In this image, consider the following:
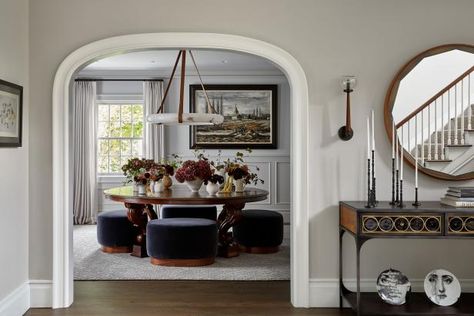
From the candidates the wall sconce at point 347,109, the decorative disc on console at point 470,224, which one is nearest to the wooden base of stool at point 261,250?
the wall sconce at point 347,109

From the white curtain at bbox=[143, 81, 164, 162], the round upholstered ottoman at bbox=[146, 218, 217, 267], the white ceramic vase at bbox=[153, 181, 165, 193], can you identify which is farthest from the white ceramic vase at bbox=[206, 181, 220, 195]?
the white curtain at bbox=[143, 81, 164, 162]

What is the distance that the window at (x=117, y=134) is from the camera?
882 centimetres

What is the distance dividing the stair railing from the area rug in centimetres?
183

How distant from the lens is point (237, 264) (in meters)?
5.64

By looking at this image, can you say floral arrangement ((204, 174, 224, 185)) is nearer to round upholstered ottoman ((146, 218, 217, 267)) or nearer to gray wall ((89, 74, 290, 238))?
round upholstered ottoman ((146, 218, 217, 267))

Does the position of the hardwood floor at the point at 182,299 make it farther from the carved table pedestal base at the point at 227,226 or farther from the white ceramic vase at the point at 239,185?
the white ceramic vase at the point at 239,185

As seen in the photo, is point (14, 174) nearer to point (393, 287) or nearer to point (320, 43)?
point (320, 43)

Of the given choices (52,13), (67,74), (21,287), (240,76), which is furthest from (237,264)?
(240,76)

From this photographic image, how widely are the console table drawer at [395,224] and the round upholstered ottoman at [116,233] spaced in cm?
348

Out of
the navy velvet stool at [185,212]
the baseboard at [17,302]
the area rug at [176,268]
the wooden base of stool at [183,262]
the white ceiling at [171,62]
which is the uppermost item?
the white ceiling at [171,62]

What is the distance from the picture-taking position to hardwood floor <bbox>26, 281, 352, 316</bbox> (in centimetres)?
395

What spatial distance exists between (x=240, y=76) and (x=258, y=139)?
1.08 meters

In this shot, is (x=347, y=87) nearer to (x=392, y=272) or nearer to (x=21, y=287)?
(x=392, y=272)

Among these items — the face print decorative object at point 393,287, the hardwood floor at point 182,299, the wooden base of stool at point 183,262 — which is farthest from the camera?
the wooden base of stool at point 183,262
